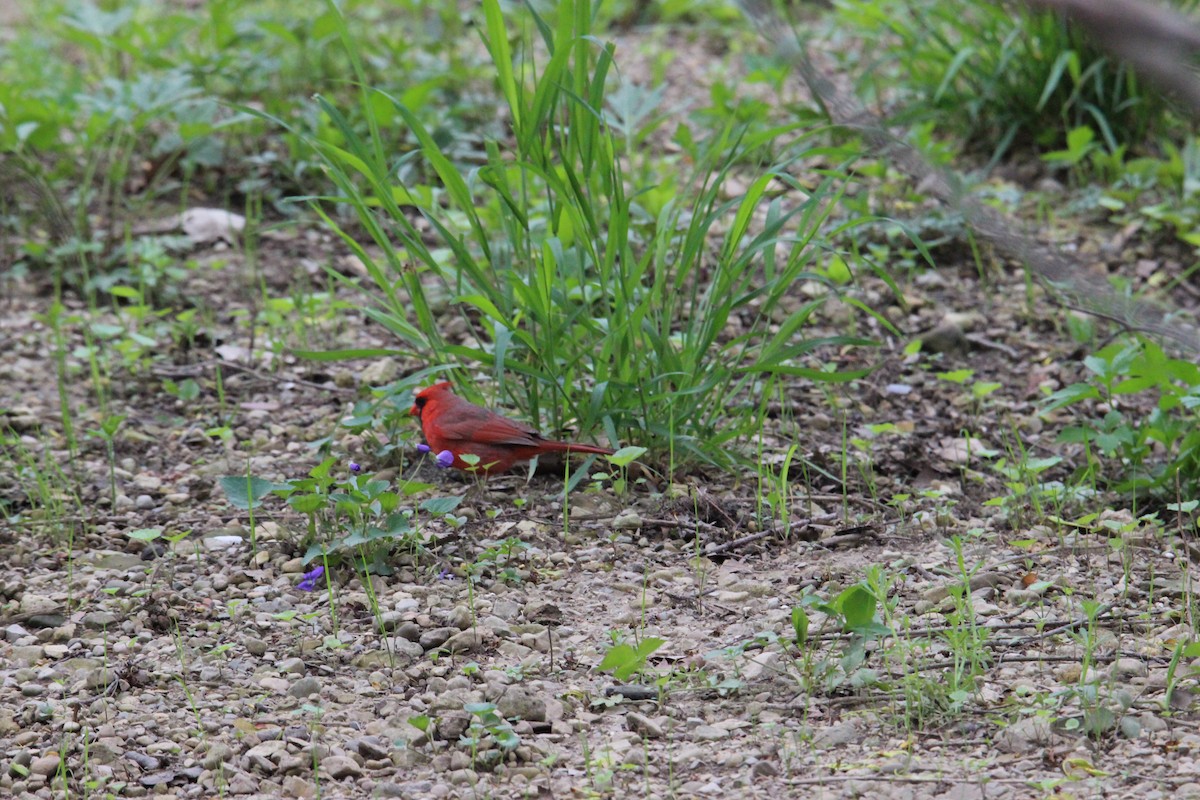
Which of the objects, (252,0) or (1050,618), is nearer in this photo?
(1050,618)

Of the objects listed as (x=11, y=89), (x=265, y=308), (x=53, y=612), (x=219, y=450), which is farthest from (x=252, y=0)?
(x=53, y=612)

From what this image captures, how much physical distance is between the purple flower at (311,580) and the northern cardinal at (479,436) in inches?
17.6

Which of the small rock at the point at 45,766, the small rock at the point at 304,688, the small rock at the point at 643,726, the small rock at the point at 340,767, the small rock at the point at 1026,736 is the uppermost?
the small rock at the point at 1026,736

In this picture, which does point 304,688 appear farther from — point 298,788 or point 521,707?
point 521,707

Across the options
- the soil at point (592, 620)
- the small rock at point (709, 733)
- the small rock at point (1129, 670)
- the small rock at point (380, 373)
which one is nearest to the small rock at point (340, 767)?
the soil at point (592, 620)

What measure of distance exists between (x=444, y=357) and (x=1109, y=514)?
5.21 feet

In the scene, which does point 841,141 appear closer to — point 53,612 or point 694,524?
point 694,524

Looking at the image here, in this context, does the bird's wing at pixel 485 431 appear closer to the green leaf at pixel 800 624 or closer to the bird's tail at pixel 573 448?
the bird's tail at pixel 573 448

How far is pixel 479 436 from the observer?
9.86 ft

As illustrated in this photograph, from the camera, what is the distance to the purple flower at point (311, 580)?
2688 mm

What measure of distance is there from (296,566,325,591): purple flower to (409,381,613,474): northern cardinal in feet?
1.47

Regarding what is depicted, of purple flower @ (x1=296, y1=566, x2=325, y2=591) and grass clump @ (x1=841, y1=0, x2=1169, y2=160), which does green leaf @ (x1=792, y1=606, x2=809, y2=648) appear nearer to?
purple flower @ (x1=296, y1=566, x2=325, y2=591)

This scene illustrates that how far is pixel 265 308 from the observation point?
4.12 meters

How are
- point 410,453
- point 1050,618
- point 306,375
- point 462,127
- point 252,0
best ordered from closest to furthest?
point 1050,618 < point 410,453 < point 306,375 < point 462,127 < point 252,0
